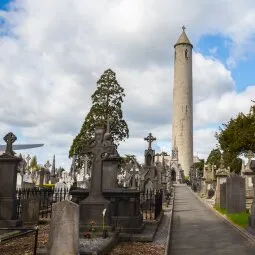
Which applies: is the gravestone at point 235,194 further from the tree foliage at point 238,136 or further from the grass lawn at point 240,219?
the tree foliage at point 238,136

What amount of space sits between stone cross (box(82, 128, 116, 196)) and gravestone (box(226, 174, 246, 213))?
8.95 metres

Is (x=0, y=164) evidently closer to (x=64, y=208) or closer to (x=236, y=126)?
(x=64, y=208)

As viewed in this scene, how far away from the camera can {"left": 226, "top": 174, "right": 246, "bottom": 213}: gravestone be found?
18500mm

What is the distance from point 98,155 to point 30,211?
3.67 meters

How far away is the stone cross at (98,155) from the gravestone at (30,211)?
2.94 metres

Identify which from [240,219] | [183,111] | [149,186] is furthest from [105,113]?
[183,111]

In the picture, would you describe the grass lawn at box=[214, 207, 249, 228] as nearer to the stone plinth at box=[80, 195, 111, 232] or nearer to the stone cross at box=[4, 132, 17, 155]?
the stone plinth at box=[80, 195, 111, 232]

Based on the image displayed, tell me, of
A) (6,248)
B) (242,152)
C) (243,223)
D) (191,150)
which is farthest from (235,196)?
(191,150)

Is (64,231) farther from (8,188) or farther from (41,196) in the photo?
(41,196)

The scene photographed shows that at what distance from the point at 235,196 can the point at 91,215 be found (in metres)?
10.0

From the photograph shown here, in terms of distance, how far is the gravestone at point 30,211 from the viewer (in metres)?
13.4

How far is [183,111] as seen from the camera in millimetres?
91062

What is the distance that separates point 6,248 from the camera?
8.69 metres

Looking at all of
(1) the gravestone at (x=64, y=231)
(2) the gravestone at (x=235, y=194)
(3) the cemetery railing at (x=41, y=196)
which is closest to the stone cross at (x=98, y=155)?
(3) the cemetery railing at (x=41, y=196)
